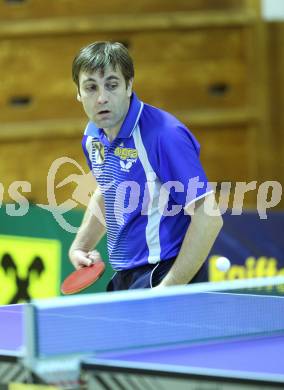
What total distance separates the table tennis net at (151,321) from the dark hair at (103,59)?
88cm

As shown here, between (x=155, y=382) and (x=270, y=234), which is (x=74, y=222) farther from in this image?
(x=155, y=382)

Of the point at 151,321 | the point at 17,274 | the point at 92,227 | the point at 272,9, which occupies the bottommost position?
the point at 151,321

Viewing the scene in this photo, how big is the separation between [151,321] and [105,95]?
91 cm

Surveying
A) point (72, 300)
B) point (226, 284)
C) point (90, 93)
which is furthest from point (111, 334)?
point (90, 93)

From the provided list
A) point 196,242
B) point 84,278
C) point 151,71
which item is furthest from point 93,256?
point 151,71

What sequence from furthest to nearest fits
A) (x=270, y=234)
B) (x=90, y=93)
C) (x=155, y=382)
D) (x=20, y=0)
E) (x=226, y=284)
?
(x=20, y=0)
(x=270, y=234)
(x=90, y=93)
(x=226, y=284)
(x=155, y=382)

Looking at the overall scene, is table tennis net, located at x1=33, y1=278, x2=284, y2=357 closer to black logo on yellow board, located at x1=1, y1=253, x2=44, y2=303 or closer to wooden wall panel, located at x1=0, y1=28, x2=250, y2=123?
black logo on yellow board, located at x1=1, y1=253, x2=44, y2=303

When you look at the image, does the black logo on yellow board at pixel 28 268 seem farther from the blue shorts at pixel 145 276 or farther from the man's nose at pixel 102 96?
the man's nose at pixel 102 96

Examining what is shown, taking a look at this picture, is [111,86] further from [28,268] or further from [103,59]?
[28,268]

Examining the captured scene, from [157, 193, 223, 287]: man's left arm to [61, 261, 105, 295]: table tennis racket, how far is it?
14.9 inches

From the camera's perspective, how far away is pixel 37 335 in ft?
9.70

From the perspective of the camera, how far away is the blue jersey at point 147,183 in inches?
145

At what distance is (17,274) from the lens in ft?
20.7

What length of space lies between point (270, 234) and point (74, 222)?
1.19 m
